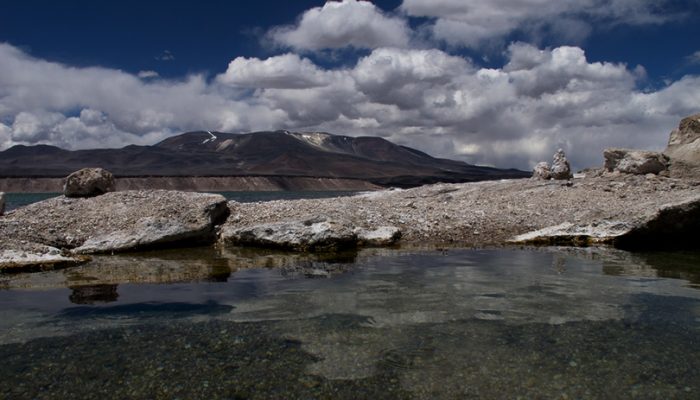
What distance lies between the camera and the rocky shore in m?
19.3

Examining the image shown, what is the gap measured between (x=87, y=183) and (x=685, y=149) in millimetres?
33410

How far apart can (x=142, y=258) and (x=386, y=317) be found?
10.9 meters

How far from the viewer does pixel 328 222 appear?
65.6ft

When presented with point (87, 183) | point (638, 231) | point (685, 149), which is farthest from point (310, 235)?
point (685, 149)

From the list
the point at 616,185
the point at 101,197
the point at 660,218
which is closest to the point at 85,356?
the point at 101,197

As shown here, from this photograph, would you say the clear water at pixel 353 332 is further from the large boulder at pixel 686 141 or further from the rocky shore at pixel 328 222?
the large boulder at pixel 686 141

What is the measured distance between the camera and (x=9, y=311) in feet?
35.4

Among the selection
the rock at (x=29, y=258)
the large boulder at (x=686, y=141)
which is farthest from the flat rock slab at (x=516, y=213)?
the rock at (x=29, y=258)

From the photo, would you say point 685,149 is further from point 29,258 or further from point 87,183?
point 29,258

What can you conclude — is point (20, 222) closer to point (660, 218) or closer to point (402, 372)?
point (402, 372)

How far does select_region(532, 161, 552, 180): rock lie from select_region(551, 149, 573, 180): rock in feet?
1.44

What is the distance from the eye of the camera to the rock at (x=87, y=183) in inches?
949

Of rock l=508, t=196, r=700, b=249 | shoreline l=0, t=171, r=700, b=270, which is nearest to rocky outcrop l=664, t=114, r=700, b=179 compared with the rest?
shoreline l=0, t=171, r=700, b=270

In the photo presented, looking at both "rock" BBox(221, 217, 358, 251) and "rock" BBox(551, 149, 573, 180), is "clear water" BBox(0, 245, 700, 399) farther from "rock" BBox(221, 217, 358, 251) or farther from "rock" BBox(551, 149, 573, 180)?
"rock" BBox(551, 149, 573, 180)
